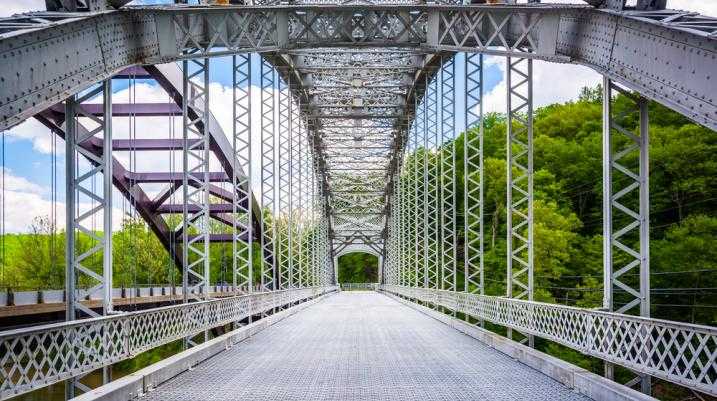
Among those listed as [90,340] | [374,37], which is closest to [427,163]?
[374,37]

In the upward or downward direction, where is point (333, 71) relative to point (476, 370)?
upward

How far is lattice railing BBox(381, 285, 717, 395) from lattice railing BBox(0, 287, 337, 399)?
20.6 ft

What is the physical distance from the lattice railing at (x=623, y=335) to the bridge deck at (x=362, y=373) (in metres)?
0.87

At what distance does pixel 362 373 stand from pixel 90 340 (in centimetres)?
380

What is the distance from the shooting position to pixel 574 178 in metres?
46.7

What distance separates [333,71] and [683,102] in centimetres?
3021

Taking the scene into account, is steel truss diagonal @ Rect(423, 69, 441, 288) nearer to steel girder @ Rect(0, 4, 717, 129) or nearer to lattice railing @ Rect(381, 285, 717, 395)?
lattice railing @ Rect(381, 285, 717, 395)

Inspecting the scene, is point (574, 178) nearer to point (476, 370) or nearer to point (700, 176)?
point (700, 176)

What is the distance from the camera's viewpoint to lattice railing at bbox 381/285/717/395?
7840 millimetres

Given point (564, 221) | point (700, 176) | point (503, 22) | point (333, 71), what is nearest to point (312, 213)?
point (333, 71)

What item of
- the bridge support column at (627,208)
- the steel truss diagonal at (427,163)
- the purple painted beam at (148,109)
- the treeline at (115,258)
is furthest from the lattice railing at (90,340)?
the steel truss diagonal at (427,163)

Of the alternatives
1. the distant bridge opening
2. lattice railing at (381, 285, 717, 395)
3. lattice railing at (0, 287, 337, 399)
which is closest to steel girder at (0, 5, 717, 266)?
lattice railing at (381, 285, 717, 395)

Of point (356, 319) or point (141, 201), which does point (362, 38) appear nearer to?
point (356, 319)

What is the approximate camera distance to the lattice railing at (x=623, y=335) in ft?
25.7
